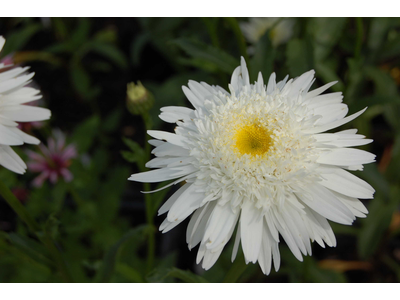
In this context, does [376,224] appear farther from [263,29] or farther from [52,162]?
[52,162]

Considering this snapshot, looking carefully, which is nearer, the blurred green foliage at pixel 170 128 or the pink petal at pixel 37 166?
the blurred green foliage at pixel 170 128

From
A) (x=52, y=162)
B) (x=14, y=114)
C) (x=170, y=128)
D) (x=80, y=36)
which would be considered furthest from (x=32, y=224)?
(x=80, y=36)

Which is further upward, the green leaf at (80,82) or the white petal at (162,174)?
the green leaf at (80,82)

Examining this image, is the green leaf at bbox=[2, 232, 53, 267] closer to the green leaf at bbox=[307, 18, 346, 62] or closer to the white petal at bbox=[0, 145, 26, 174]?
the white petal at bbox=[0, 145, 26, 174]

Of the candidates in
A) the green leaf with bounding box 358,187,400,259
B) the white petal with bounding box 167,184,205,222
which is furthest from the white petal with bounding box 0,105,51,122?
the green leaf with bounding box 358,187,400,259

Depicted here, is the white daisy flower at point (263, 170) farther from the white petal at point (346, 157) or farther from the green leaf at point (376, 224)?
the green leaf at point (376, 224)

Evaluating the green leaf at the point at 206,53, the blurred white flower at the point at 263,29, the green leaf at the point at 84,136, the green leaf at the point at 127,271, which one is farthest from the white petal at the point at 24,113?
the blurred white flower at the point at 263,29

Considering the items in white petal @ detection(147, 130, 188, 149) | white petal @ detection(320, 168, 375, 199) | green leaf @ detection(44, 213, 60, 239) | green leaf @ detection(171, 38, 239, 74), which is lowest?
green leaf @ detection(44, 213, 60, 239)
